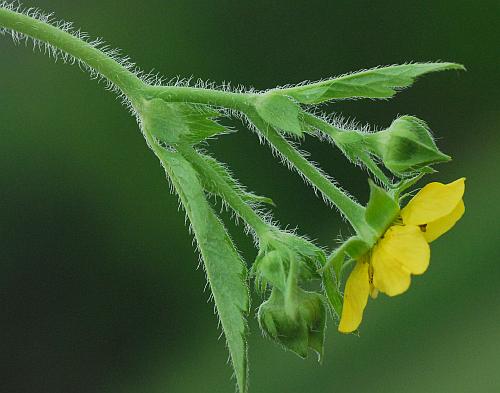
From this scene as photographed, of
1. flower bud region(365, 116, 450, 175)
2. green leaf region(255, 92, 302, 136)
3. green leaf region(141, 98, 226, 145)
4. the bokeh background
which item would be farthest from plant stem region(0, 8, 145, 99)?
the bokeh background

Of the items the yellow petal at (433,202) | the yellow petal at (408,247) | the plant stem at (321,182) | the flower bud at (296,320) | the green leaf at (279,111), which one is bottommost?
the flower bud at (296,320)

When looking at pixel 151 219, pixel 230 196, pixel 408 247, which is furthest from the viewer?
pixel 151 219

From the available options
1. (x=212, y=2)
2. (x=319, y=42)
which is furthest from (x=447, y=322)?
(x=212, y=2)

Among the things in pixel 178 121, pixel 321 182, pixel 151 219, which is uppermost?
pixel 151 219

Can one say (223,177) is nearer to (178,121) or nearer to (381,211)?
(178,121)

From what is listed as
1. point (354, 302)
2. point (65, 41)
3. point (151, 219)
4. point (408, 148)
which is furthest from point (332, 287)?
point (151, 219)

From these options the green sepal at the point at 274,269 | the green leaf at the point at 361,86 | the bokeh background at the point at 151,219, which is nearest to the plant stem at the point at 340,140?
the green leaf at the point at 361,86

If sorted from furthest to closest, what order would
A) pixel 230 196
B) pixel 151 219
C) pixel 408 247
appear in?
pixel 151 219 < pixel 230 196 < pixel 408 247

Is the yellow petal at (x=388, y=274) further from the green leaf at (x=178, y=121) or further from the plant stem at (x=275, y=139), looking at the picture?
the green leaf at (x=178, y=121)
